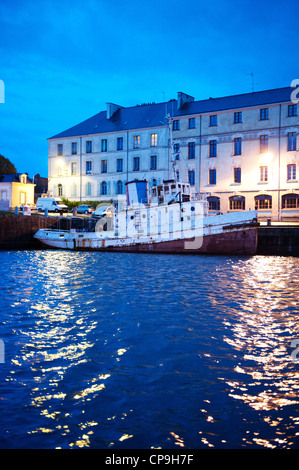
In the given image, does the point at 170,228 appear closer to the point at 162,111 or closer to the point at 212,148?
the point at 212,148

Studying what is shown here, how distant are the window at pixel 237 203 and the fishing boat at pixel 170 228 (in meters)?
14.1

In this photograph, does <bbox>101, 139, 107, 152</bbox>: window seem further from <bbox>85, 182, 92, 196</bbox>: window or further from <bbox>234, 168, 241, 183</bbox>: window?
<bbox>234, 168, 241, 183</bbox>: window

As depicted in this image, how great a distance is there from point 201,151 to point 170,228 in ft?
64.1

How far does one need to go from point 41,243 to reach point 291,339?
29.1 metres

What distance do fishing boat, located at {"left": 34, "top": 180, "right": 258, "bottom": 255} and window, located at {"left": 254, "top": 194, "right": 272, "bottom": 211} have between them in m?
14.0

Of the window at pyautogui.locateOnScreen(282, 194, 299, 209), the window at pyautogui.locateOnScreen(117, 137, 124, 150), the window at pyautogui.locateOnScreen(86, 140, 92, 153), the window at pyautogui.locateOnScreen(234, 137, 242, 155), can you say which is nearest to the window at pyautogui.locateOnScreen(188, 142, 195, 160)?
the window at pyautogui.locateOnScreen(234, 137, 242, 155)

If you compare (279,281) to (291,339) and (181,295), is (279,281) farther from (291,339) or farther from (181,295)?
(291,339)

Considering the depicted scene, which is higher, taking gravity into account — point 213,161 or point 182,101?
point 182,101

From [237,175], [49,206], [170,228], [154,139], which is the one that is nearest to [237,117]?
[237,175]

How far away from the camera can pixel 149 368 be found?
7469mm

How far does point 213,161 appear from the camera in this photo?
46438mm

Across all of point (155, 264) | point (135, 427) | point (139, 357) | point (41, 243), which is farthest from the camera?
point (41, 243)

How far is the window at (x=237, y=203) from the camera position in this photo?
44.4 metres
